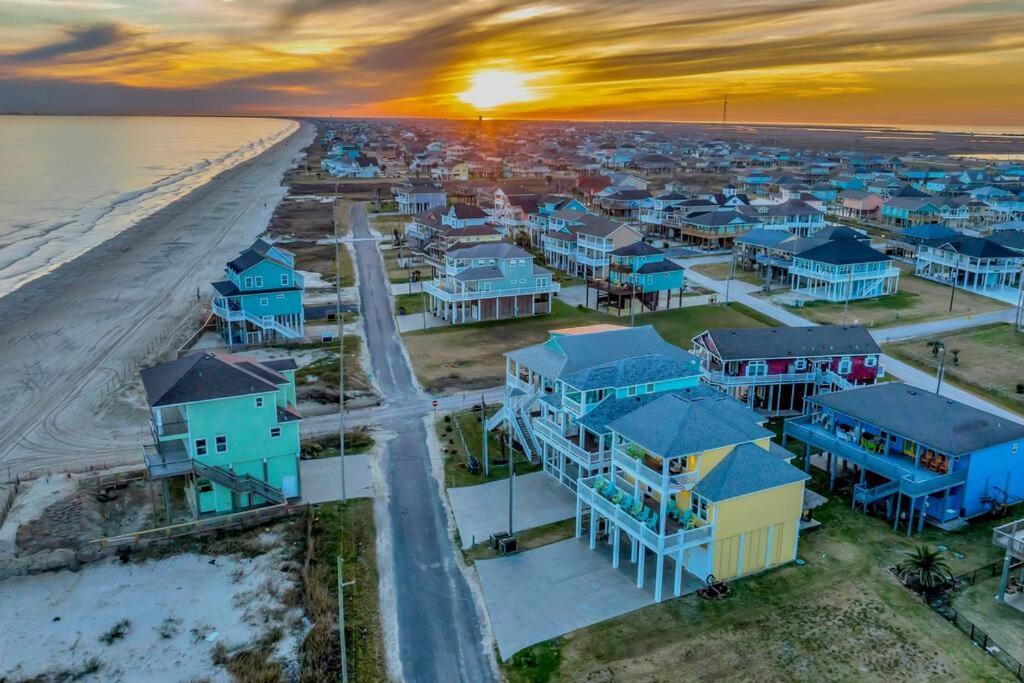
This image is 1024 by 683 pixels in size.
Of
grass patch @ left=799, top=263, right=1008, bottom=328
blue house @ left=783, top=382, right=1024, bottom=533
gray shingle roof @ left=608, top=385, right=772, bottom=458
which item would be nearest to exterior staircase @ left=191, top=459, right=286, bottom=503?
gray shingle roof @ left=608, top=385, right=772, bottom=458

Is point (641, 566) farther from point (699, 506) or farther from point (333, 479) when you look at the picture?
point (333, 479)

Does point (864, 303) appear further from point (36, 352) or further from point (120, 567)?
point (36, 352)

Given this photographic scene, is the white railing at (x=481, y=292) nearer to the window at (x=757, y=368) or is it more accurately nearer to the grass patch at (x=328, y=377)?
the grass patch at (x=328, y=377)

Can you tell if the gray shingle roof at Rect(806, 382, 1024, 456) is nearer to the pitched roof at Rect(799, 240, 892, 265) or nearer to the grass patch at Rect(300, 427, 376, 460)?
the grass patch at Rect(300, 427, 376, 460)

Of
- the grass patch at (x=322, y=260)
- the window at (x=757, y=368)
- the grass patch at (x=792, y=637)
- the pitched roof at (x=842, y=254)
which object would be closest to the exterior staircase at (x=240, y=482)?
the grass patch at (x=792, y=637)

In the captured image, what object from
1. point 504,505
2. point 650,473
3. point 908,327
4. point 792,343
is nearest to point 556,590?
point 650,473

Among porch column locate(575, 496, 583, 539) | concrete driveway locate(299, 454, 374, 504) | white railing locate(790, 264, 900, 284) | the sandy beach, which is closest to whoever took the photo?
porch column locate(575, 496, 583, 539)
